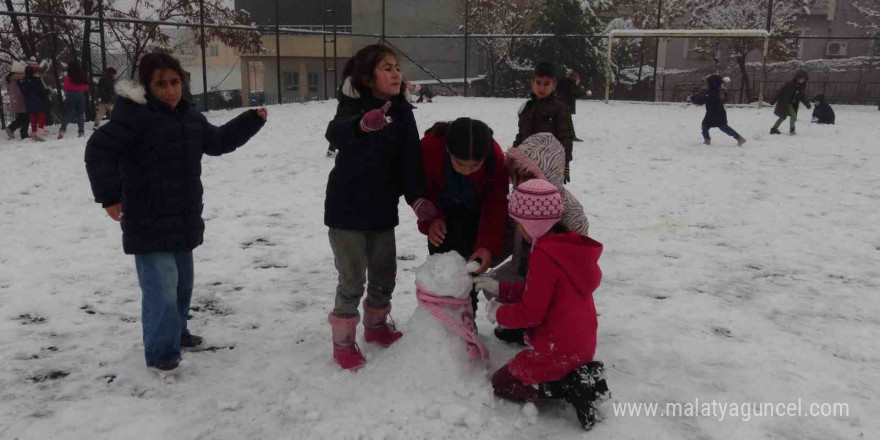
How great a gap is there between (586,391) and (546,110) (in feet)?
11.9

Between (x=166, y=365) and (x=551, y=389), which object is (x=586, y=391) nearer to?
(x=551, y=389)

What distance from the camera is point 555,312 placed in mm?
2678

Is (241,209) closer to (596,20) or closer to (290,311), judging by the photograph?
(290,311)

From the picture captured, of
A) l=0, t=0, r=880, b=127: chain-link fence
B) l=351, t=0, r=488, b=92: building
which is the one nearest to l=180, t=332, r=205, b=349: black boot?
l=0, t=0, r=880, b=127: chain-link fence

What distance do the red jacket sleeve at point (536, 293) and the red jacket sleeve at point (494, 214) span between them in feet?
1.66

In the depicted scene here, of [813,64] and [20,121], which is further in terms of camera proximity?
[813,64]

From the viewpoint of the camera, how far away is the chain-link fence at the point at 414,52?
14992 millimetres

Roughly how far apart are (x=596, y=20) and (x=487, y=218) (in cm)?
2507

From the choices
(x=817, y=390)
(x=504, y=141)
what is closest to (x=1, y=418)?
(x=817, y=390)

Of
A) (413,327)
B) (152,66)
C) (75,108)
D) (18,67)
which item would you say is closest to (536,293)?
(413,327)

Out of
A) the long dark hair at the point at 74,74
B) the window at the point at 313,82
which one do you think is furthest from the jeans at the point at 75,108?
the window at the point at 313,82

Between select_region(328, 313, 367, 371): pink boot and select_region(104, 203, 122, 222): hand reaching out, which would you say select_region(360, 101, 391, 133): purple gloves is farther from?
select_region(104, 203, 122, 222): hand reaching out

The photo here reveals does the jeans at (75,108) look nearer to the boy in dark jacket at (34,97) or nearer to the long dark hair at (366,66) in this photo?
the boy in dark jacket at (34,97)

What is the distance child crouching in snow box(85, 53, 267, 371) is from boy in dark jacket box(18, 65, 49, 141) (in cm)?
1042
